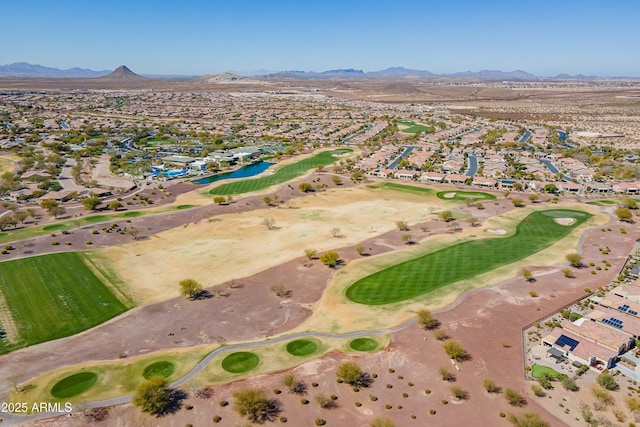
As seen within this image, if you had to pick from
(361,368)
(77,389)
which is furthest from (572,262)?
(77,389)

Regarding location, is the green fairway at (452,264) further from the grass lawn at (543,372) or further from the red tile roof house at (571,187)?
the red tile roof house at (571,187)

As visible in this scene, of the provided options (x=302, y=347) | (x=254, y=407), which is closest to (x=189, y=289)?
(x=302, y=347)

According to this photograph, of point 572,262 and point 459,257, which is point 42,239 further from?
point 572,262

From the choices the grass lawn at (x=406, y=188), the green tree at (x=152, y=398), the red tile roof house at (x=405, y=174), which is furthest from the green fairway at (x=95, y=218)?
the red tile roof house at (x=405, y=174)

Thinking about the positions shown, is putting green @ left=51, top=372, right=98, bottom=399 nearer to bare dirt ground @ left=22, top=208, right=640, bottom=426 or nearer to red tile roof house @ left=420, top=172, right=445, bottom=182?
bare dirt ground @ left=22, top=208, right=640, bottom=426

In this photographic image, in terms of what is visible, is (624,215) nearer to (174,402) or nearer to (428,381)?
(428,381)

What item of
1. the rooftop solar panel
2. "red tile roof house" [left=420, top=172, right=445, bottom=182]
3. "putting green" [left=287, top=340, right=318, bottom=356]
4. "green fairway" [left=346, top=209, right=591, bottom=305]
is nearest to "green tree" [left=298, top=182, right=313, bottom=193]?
"red tile roof house" [left=420, top=172, right=445, bottom=182]
